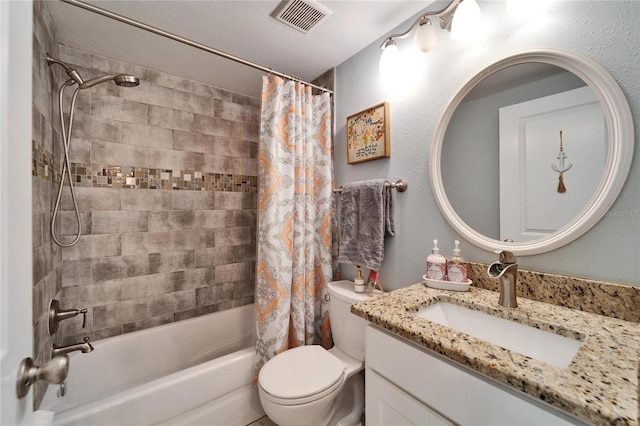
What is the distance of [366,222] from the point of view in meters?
1.58

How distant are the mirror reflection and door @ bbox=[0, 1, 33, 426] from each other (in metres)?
1.46

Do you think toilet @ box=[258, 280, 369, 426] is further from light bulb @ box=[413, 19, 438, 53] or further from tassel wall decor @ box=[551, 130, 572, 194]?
light bulb @ box=[413, 19, 438, 53]

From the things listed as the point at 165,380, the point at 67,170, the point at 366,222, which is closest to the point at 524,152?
the point at 366,222

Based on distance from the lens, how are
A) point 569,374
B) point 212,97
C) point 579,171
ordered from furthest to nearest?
point 212,97 < point 579,171 < point 569,374

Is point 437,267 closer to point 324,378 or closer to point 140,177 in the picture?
point 324,378

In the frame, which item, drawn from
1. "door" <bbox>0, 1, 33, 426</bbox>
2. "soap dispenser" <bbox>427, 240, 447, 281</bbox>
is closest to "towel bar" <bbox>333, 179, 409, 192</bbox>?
"soap dispenser" <bbox>427, 240, 447, 281</bbox>

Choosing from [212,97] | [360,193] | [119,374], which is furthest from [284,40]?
[119,374]

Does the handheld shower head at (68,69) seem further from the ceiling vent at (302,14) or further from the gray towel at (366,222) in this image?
the gray towel at (366,222)

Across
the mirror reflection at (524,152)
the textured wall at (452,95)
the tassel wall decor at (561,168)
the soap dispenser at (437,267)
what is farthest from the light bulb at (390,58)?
the soap dispenser at (437,267)

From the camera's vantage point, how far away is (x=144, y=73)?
194 cm

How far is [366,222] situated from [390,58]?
3.08ft

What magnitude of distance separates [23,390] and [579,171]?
1617 millimetres

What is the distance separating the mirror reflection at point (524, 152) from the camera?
37.0 inches

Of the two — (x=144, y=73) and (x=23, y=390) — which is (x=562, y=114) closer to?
(x=23, y=390)
